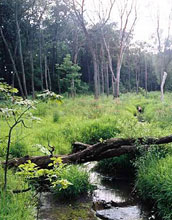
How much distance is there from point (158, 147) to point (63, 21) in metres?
32.7

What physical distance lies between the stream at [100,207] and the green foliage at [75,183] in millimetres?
148

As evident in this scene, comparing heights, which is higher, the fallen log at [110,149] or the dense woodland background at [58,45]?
the dense woodland background at [58,45]

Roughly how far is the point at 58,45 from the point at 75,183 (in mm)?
34286

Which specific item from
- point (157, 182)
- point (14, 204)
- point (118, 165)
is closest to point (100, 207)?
point (157, 182)

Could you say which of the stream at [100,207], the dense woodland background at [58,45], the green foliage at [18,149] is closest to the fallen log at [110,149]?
the stream at [100,207]

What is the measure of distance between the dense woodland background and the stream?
17764 millimetres

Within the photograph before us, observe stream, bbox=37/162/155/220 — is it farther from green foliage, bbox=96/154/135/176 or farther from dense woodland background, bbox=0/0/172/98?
dense woodland background, bbox=0/0/172/98

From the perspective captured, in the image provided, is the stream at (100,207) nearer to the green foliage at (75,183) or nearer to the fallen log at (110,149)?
the green foliage at (75,183)

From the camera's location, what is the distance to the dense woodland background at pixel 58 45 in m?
24.5

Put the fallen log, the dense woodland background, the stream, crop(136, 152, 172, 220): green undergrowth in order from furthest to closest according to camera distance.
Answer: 1. the dense woodland background
2. the fallen log
3. the stream
4. crop(136, 152, 172, 220): green undergrowth

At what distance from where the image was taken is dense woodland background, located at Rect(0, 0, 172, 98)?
965 inches

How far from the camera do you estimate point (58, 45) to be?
37.1 metres

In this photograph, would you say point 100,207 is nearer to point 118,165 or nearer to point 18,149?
point 118,165

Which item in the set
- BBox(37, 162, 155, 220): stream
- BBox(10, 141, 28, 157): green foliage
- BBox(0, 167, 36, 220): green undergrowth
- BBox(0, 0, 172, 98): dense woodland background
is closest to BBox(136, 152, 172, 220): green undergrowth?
BBox(37, 162, 155, 220): stream
